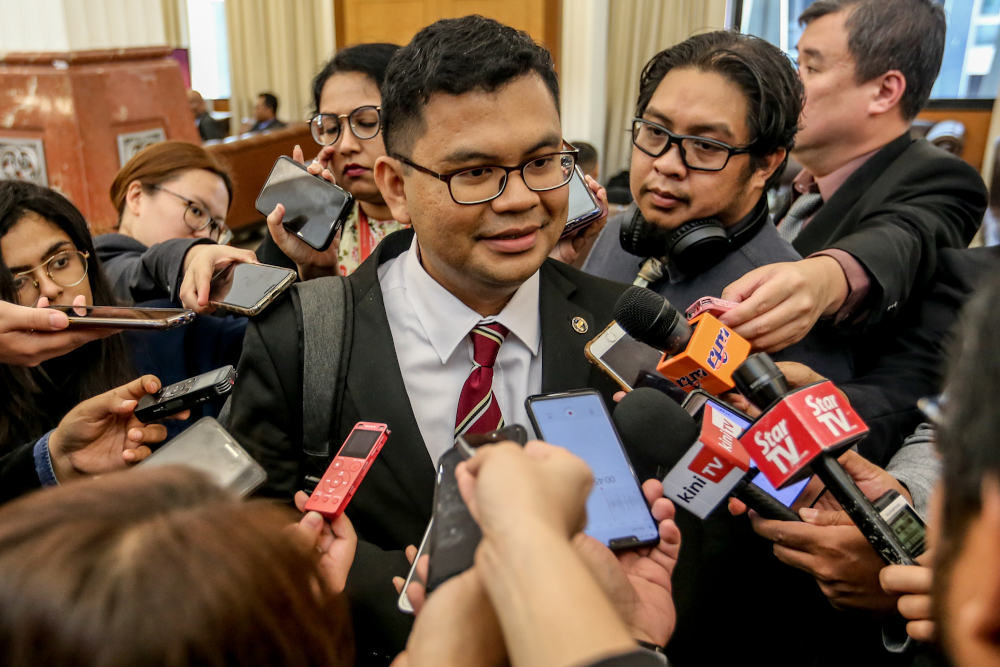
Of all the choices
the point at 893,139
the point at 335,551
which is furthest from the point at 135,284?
the point at 893,139

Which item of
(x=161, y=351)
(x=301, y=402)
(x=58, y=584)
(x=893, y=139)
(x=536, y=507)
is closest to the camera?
(x=58, y=584)

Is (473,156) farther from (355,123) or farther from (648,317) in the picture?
(355,123)

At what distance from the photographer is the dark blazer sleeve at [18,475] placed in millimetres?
1384

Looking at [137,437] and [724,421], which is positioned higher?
[724,421]

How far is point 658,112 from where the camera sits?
162 centimetres

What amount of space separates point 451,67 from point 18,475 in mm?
1114

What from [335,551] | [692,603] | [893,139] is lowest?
[692,603]

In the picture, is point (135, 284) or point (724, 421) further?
point (135, 284)

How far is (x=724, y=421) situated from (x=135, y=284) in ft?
4.94

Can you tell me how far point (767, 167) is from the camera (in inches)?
64.0

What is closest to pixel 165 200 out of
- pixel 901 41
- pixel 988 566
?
pixel 901 41

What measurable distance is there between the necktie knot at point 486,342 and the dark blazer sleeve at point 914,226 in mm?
Result: 716

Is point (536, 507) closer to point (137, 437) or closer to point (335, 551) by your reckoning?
point (335, 551)

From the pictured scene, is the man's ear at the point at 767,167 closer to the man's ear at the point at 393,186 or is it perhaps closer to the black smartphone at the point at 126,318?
the man's ear at the point at 393,186
